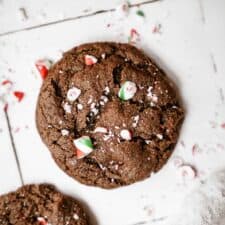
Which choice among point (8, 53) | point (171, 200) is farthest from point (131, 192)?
point (8, 53)

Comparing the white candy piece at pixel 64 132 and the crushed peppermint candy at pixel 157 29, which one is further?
the crushed peppermint candy at pixel 157 29

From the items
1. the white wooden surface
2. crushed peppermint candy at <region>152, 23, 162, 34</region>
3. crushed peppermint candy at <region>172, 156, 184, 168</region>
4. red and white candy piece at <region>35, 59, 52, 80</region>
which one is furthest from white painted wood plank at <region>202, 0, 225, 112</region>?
red and white candy piece at <region>35, 59, 52, 80</region>

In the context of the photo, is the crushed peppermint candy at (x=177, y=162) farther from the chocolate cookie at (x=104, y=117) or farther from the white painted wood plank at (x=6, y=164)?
the white painted wood plank at (x=6, y=164)

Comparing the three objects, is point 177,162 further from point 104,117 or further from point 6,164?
point 6,164

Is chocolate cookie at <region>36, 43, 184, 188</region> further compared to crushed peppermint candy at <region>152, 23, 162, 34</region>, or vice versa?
crushed peppermint candy at <region>152, 23, 162, 34</region>

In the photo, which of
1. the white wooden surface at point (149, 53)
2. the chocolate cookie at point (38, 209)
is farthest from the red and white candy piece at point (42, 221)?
the white wooden surface at point (149, 53)

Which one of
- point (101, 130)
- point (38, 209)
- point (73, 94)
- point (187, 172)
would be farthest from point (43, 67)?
point (187, 172)

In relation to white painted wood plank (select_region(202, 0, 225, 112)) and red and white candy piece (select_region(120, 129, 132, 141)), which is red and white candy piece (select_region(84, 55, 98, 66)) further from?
white painted wood plank (select_region(202, 0, 225, 112))
